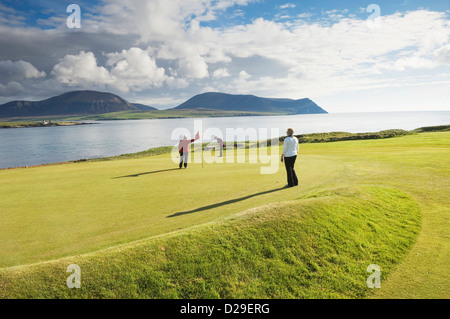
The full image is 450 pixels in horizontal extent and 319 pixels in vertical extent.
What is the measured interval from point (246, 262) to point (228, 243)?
2.27 ft

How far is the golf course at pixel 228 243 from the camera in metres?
5.67

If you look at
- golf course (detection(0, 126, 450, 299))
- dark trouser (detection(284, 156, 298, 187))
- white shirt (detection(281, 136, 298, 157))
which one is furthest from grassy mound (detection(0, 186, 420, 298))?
white shirt (detection(281, 136, 298, 157))

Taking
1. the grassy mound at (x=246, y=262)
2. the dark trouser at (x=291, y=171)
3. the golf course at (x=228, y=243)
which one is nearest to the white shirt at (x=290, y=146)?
the dark trouser at (x=291, y=171)

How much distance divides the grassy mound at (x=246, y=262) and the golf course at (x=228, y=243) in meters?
0.02

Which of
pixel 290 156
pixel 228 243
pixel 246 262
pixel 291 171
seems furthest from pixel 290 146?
pixel 246 262

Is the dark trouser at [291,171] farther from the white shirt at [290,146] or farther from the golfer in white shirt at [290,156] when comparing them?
the white shirt at [290,146]

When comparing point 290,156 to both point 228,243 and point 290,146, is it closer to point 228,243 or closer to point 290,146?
point 290,146

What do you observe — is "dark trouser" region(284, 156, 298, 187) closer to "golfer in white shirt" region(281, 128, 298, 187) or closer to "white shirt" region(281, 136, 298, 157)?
"golfer in white shirt" region(281, 128, 298, 187)

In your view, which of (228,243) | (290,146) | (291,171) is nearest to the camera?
(228,243)

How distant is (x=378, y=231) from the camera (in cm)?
813

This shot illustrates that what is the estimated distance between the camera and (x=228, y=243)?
22.3 ft

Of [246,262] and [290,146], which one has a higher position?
[290,146]
